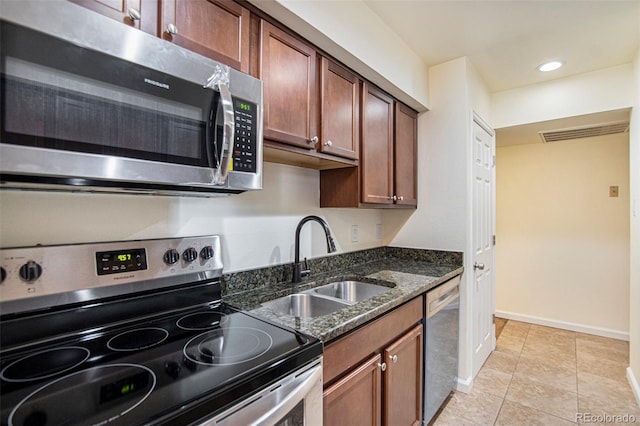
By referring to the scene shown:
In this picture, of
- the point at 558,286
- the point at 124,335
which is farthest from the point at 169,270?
the point at 558,286

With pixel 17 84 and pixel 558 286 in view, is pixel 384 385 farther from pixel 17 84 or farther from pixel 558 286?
pixel 558 286

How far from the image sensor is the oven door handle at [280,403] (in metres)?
0.71

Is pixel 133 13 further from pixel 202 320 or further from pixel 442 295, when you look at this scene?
pixel 442 295

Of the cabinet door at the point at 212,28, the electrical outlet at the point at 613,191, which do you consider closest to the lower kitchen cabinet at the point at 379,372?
the cabinet door at the point at 212,28

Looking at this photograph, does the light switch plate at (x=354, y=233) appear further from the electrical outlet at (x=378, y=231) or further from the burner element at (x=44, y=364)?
the burner element at (x=44, y=364)

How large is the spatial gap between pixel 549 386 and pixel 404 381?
1537 mm

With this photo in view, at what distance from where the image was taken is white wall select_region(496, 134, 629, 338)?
3170 mm

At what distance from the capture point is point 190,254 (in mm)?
1222

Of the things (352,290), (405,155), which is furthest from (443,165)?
(352,290)

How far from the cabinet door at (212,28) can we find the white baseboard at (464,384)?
244cm

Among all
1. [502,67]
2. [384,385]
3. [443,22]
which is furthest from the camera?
[502,67]

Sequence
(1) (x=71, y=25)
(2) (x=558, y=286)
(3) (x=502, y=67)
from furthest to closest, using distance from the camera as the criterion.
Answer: (2) (x=558, y=286) < (3) (x=502, y=67) < (1) (x=71, y=25)

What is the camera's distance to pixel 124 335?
97cm

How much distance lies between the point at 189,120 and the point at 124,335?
27.4 inches
